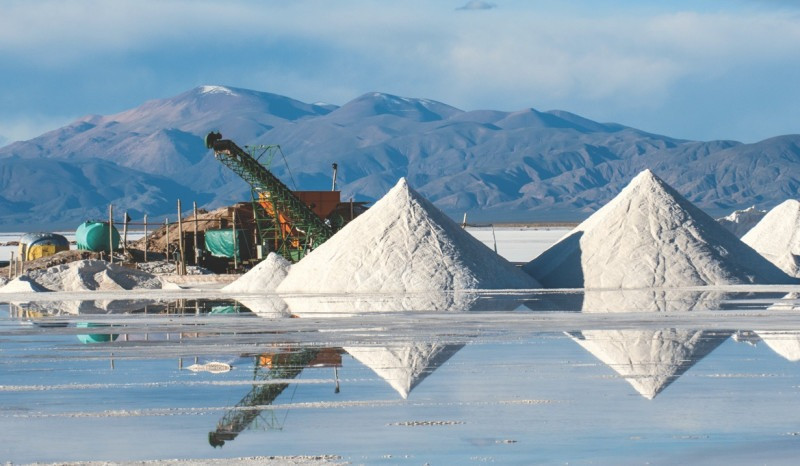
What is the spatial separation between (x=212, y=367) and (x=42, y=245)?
33205 mm

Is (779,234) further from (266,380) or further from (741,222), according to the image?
(266,380)

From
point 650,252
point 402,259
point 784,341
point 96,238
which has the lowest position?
point 784,341

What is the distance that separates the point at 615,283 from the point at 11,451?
17817 millimetres

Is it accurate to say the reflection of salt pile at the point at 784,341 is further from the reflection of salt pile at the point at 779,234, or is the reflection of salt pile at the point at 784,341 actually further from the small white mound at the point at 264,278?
the reflection of salt pile at the point at 779,234

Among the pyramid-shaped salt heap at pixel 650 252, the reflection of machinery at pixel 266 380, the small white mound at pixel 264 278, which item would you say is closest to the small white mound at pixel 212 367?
the reflection of machinery at pixel 266 380

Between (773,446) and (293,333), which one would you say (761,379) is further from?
(293,333)

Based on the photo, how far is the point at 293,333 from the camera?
15.8 meters

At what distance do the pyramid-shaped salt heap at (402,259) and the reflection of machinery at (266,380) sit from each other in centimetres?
995

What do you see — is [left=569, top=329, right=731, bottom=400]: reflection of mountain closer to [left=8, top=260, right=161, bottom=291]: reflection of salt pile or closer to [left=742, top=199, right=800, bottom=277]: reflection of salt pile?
[left=8, top=260, right=161, bottom=291]: reflection of salt pile

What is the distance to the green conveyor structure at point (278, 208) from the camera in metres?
32.3

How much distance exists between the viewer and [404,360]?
41.2ft

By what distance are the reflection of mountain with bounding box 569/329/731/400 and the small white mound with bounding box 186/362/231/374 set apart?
3.51m

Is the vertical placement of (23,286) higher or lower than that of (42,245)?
lower

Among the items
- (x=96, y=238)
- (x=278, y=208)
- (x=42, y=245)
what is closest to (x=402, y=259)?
(x=278, y=208)
